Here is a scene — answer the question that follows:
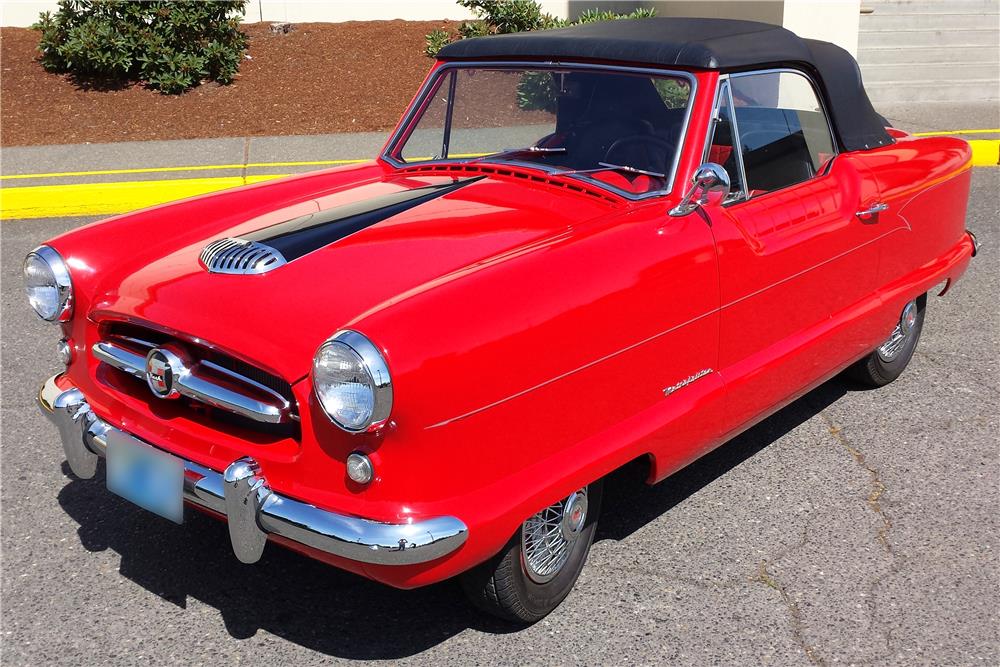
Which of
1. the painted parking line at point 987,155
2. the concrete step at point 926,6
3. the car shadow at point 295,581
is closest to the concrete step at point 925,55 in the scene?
the concrete step at point 926,6

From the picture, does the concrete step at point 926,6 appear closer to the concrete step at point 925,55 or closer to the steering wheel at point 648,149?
the concrete step at point 925,55

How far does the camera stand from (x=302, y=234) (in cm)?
320

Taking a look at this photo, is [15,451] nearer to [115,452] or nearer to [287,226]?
[115,452]

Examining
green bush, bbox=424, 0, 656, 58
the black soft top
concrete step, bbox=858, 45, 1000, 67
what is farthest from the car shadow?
concrete step, bbox=858, 45, 1000, 67

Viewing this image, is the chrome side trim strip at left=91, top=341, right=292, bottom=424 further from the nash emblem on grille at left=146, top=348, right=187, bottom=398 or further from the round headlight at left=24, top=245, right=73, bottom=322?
the round headlight at left=24, top=245, right=73, bottom=322

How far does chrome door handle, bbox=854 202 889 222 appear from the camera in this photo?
3854 mm

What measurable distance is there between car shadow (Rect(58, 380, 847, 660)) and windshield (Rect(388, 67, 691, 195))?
1.13 metres

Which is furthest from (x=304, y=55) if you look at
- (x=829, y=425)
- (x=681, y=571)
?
(x=681, y=571)

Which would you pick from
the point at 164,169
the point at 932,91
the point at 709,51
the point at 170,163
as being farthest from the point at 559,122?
the point at 932,91

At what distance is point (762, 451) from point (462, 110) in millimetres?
1789

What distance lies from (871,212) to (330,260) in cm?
210

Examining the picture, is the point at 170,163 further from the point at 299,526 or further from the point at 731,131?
the point at 299,526

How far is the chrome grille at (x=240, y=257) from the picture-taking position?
2957mm

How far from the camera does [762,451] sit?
4074mm
